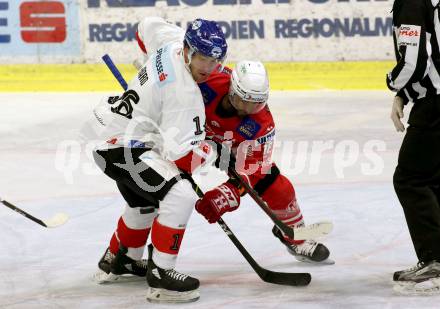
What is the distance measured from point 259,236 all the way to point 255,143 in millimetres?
717

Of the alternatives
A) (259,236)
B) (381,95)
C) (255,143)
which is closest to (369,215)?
(259,236)

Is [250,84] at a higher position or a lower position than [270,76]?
higher

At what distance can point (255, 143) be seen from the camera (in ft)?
12.9

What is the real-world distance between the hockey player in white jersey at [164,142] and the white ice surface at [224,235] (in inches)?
7.6

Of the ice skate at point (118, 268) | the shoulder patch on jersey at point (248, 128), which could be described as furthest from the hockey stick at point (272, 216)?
the ice skate at point (118, 268)

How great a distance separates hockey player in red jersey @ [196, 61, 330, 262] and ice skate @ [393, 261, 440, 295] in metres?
0.54

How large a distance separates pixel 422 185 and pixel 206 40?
3.11ft

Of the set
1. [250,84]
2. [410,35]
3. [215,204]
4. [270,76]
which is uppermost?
[410,35]

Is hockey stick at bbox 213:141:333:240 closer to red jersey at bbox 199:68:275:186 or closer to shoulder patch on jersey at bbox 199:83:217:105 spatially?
red jersey at bbox 199:68:275:186

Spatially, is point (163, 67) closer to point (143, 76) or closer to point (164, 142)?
point (143, 76)

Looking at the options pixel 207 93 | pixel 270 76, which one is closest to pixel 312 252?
pixel 207 93

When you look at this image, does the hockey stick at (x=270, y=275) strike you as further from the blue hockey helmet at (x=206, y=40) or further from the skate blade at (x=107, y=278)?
the blue hockey helmet at (x=206, y=40)

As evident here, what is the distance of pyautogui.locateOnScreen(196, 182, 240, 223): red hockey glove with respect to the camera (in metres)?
3.71

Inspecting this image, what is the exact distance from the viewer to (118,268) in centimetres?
390
